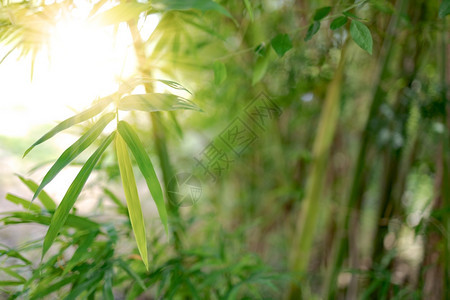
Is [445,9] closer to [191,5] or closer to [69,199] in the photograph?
[191,5]

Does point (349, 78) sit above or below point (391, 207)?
above

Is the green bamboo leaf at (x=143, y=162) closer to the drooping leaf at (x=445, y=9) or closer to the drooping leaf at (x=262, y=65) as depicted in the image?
the drooping leaf at (x=262, y=65)

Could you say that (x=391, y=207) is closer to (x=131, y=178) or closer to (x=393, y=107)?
(x=393, y=107)

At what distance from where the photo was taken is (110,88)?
1.98ft

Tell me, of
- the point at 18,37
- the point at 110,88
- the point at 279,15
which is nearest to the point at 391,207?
the point at 279,15

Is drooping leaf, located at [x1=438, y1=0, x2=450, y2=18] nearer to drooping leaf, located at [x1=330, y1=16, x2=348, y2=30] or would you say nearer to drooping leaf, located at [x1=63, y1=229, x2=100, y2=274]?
drooping leaf, located at [x1=330, y1=16, x2=348, y2=30]

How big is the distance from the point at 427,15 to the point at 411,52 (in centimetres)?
9

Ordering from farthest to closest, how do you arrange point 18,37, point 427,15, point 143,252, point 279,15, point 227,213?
1. point 227,213
2. point 279,15
3. point 427,15
4. point 18,37
5. point 143,252

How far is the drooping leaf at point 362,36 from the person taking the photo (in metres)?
0.42

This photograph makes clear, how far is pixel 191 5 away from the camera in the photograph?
369mm

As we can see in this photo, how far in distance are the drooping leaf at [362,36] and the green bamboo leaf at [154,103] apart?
0.18m

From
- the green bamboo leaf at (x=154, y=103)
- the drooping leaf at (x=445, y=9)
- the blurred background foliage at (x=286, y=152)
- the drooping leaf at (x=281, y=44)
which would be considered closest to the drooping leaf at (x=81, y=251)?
the blurred background foliage at (x=286, y=152)

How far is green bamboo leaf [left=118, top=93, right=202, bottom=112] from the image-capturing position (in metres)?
0.38

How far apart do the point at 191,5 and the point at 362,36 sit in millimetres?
183
